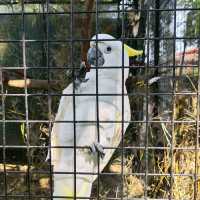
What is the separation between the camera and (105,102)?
5.08ft

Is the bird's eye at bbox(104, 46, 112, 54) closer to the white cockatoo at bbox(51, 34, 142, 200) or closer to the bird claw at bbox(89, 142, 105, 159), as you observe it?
the white cockatoo at bbox(51, 34, 142, 200)

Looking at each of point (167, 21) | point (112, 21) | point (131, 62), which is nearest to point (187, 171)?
point (131, 62)

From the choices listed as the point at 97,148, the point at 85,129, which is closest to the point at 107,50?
the point at 85,129

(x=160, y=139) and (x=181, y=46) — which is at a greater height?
(x=181, y=46)

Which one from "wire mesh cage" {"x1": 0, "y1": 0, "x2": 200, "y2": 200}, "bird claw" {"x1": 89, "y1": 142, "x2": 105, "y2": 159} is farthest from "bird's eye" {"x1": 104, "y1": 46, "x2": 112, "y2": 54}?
"bird claw" {"x1": 89, "y1": 142, "x2": 105, "y2": 159}

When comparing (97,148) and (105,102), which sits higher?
(105,102)

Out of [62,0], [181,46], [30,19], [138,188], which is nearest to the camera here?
[138,188]

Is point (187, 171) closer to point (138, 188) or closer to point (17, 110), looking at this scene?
point (138, 188)

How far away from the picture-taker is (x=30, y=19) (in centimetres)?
250

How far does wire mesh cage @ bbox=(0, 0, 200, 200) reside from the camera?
1511 mm

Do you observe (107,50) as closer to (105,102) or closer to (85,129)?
(105,102)

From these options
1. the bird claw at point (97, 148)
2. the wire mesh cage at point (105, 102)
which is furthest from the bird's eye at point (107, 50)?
the bird claw at point (97, 148)

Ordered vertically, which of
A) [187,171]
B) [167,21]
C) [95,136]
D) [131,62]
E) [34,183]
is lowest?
[34,183]

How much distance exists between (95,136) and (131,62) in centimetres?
79
